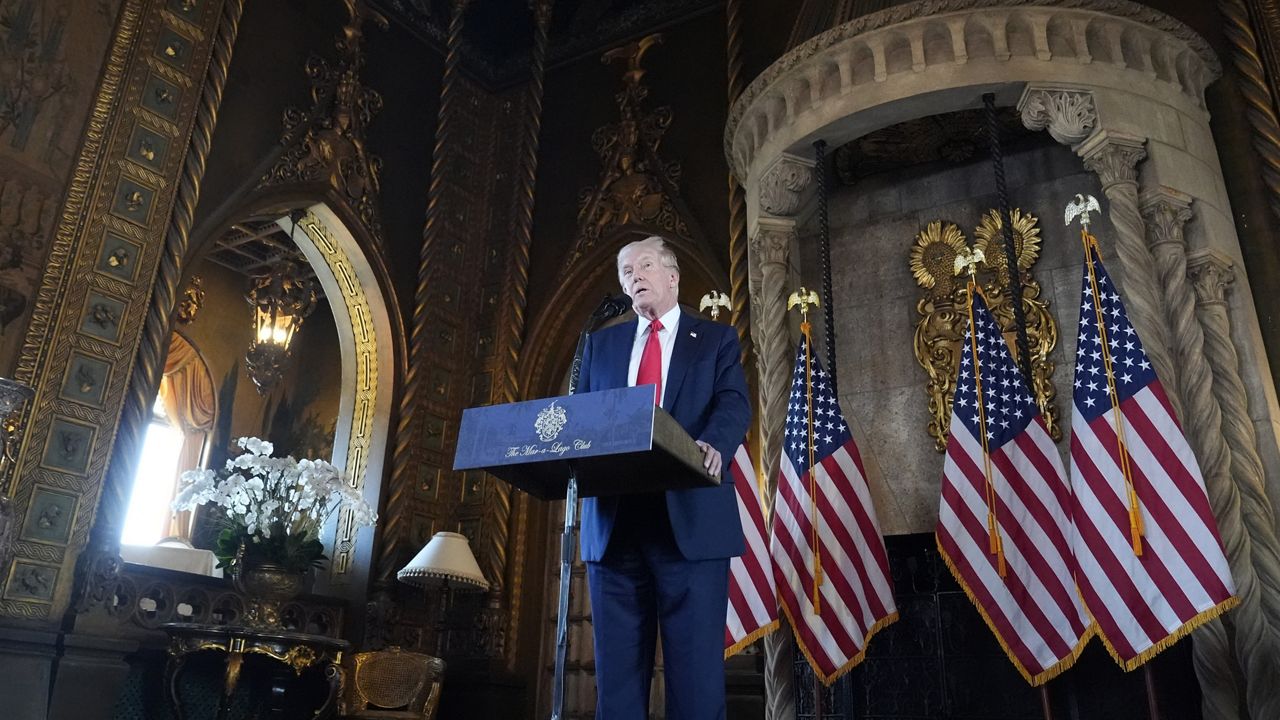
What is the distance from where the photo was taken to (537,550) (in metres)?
7.62

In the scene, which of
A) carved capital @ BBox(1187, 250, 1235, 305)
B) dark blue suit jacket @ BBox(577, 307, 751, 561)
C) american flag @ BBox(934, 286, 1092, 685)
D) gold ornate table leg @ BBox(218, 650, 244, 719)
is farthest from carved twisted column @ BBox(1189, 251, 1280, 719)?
gold ornate table leg @ BBox(218, 650, 244, 719)

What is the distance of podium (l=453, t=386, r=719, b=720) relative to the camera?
2.15m

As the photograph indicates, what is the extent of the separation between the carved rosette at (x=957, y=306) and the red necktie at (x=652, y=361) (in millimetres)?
3914

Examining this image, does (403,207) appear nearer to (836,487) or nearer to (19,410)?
(19,410)

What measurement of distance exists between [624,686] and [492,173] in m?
7.09

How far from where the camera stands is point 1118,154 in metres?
5.23

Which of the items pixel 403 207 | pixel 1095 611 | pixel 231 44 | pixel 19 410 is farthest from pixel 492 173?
pixel 1095 611

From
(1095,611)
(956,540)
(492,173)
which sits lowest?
(1095,611)

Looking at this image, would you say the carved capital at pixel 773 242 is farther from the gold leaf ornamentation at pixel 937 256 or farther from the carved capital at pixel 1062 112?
the carved capital at pixel 1062 112

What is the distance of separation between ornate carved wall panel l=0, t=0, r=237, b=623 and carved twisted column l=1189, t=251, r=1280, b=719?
6082 millimetres

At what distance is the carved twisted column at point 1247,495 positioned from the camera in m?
4.25

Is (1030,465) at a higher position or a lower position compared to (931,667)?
higher

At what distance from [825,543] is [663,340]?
2.85m

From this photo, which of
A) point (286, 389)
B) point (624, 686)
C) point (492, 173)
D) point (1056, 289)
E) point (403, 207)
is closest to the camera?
point (624, 686)
